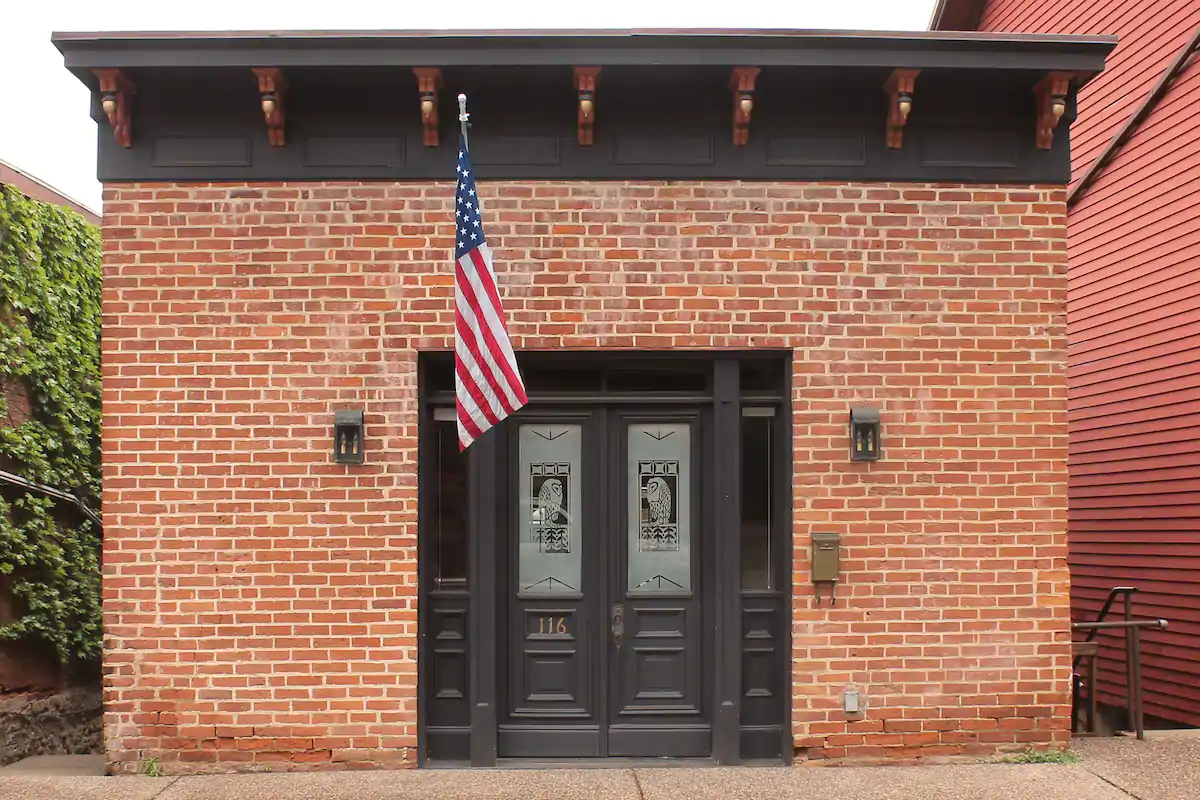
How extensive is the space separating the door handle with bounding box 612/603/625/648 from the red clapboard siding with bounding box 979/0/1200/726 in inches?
220

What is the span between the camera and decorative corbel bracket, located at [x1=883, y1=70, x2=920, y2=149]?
5.86 metres

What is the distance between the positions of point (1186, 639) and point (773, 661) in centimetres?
470

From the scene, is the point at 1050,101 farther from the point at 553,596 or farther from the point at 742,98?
A: the point at 553,596

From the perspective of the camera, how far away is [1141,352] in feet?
29.6

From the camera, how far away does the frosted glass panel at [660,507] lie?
6.27 meters

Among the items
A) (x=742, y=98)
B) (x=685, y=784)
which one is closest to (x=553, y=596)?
(x=685, y=784)

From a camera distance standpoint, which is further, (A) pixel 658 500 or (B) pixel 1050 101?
(A) pixel 658 500

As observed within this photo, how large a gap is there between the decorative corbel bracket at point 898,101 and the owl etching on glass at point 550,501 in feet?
10.5

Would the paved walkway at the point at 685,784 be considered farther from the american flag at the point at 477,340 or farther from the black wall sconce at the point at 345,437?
the american flag at the point at 477,340

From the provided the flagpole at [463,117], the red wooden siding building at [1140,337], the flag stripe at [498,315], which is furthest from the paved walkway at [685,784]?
the flagpole at [463,117]

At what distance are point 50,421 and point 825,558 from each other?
626 cm

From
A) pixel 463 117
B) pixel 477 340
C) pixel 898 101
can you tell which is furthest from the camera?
pixel 898 101

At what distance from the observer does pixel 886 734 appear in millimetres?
5988

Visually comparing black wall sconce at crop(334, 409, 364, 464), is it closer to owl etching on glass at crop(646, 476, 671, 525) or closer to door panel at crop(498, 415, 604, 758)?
door panel at crop(498, 415, 604, 758)
